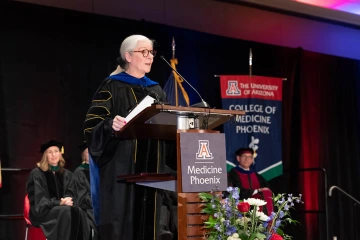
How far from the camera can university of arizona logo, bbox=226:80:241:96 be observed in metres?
7.34

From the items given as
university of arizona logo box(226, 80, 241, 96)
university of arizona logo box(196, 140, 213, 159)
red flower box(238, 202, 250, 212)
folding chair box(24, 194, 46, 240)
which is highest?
university of arizona logo box(226, 80, 241, 96)

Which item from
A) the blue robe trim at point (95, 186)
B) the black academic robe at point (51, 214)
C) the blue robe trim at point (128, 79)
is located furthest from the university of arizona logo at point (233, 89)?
the blue robe trim at point (95, 186)

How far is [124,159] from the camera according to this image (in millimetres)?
2863

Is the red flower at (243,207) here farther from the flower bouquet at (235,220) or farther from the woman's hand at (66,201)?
the woman's hand at (66,201)

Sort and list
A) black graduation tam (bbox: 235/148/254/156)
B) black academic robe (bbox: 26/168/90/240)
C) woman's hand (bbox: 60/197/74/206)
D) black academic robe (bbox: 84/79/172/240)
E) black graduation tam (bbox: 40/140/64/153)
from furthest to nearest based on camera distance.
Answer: black graduation tam (bbox: 235/148/254/156), black graduation tam (bbox: 40/140/64/153), woman's hand (bbox: 60/197/74/206), black academic robe (bbox: 26/168/90/240), black academic robe (bbox: 84/79/172/240)

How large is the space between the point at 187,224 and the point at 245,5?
6748 millimetres

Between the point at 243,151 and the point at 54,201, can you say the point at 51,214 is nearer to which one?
the point at 54,201

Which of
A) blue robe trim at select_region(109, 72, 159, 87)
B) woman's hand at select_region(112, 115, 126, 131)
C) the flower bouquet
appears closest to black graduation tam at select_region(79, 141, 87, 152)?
blue robe trim at select_region(109, 72, 159, 87)

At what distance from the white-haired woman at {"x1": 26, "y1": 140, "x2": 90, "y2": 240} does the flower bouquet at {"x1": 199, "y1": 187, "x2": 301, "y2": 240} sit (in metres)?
3.62

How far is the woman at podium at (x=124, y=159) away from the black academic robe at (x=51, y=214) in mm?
3114

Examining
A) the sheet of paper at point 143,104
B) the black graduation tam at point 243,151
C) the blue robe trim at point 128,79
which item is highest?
the blue robe trim at point 128,79

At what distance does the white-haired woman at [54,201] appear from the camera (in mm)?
5871

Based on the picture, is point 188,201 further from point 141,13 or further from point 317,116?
point 317,116

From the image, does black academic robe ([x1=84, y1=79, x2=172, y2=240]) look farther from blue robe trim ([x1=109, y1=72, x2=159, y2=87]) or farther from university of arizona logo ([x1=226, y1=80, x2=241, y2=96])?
university of arizona logo ([x1=226, y1=80, x2=241, y2=96])
